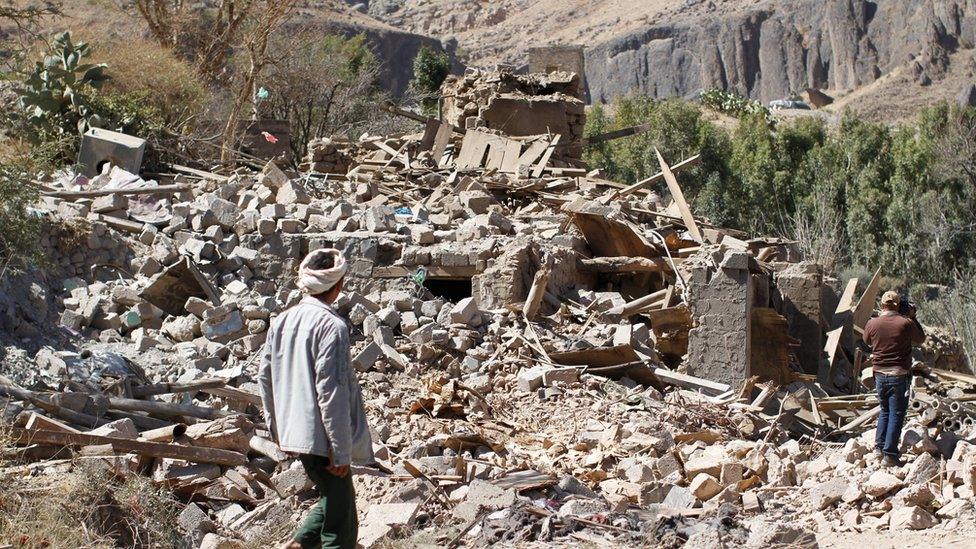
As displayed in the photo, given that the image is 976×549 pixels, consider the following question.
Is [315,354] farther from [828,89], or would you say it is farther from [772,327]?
[828,89]

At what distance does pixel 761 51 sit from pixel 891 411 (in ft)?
224

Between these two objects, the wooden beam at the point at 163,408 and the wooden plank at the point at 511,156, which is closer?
the wooden beam at the point at 163,408

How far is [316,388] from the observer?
466 centimetres

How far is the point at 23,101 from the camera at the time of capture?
15.8 metres

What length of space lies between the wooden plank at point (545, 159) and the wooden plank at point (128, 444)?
393 inches

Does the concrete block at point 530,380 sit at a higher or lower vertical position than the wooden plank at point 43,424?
lower

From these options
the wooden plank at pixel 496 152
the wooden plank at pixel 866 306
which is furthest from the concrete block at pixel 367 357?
the wooden plank at pixel 496 152

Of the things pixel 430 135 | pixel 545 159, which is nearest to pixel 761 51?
pixel 430 135

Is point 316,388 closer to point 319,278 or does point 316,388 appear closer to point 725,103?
point 319,278

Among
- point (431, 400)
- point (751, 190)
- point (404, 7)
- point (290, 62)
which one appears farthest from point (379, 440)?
point (404, 7)

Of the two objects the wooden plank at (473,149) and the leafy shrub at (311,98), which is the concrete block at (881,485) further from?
the leafy shrub at (311,98)

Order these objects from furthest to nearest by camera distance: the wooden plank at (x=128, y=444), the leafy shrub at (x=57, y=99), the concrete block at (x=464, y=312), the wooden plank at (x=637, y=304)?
the leafy shrub at (x=57, y=99)
the wooden plank at (x=637, y=304)
the concrete block at (x=464, y=312)
the wooden plank at (x=128, y=444)

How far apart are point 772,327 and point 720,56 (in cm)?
6311

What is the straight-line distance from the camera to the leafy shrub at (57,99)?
51.2 feet
